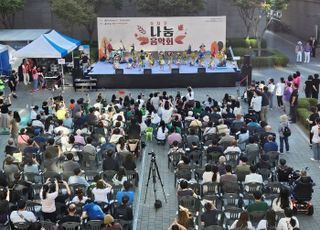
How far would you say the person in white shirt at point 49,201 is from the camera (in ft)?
37.7

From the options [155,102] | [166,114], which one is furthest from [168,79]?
[166,114]

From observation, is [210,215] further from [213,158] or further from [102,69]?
[102,69]

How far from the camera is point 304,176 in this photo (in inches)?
497

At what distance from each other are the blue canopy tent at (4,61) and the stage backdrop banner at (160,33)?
5782mm

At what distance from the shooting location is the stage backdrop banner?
107ft

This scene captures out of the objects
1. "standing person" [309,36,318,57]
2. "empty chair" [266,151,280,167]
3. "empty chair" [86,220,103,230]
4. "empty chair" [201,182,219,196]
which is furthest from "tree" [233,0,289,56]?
"empty chair" [86,220,103,230]

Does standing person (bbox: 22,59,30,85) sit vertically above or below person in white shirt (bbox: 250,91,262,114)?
below

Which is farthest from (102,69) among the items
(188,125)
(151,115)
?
(188,125)

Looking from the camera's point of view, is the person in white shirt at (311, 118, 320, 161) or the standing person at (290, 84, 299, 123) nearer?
the person in white shirt at (311, 118, 320, 161)

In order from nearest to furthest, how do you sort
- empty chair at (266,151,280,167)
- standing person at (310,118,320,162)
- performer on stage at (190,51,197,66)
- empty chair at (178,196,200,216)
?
empty chair at (178,196,200,216) < empty chair at (266,151,280,167) < standing person at (310,118,320,162) < performer on stage at (190,51,197,66)

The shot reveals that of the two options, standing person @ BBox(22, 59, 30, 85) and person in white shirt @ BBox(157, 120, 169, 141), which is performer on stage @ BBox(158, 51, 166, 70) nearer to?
standing person @ BBox(22, 59, 30, 85)

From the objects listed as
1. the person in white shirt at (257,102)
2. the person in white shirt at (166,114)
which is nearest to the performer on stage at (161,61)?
the person in white shirt at (257,102)

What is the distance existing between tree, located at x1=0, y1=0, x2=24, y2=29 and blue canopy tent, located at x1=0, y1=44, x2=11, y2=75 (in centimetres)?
736

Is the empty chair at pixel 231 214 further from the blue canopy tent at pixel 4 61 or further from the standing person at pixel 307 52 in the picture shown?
the standing person at pixel 307 52
